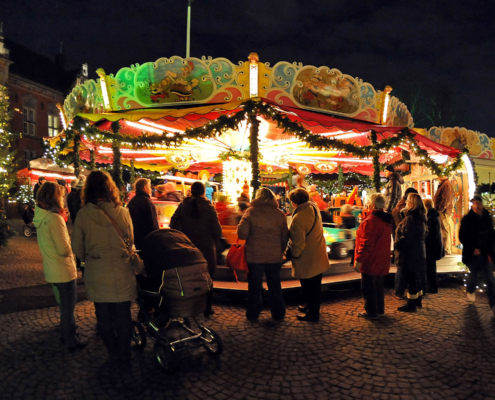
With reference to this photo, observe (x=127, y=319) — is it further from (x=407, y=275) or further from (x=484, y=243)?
(x=484, y=243)

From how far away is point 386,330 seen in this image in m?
4.19

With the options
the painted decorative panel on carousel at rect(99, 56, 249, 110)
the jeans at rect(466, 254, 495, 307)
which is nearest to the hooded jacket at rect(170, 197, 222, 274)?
the painted decorative panel on carousel at rect(99, 56, 249, 110)

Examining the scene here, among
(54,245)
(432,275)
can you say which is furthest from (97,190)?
(432,275)

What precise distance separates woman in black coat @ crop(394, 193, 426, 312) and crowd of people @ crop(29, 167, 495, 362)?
14 millimetres

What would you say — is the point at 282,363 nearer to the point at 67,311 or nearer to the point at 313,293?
the point at 313,293

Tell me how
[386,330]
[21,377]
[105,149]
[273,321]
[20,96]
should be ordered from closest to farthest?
[21,377], [386,330], [273,321], [105,149], [20,96]

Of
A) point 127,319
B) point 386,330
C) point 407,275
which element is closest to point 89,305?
Answer: point 127,319

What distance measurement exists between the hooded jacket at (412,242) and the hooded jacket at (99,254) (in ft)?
13.0

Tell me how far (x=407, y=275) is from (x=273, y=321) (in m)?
2.17

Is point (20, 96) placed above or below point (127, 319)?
above

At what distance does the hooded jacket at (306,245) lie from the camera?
4426mm

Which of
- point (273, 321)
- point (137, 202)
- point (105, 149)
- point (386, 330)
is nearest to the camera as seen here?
point (386, 330)

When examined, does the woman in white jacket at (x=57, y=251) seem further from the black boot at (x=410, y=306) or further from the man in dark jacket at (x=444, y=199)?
the man in dark jacket at (x=444, y=199)

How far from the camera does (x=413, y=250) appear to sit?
4.95 metres
